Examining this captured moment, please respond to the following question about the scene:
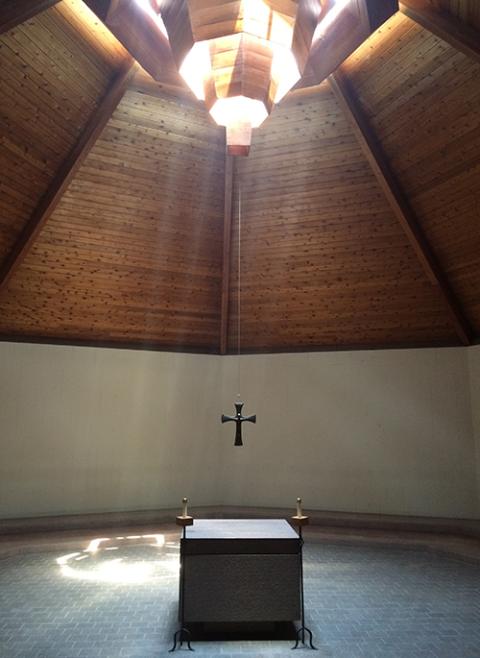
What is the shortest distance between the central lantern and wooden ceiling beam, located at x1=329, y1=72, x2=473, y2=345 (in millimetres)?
1571

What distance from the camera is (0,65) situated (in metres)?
5.13

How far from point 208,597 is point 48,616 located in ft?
5.09

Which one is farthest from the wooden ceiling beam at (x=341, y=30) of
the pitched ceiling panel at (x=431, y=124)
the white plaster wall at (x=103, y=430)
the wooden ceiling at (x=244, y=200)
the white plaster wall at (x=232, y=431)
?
the white plaster wall at (x=103, y=430)

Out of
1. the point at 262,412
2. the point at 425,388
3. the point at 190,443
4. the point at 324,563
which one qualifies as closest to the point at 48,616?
the point at 324,563

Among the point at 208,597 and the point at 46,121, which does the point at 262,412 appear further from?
the point at 46,121

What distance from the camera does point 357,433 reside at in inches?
343

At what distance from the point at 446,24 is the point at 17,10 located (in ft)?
12.6

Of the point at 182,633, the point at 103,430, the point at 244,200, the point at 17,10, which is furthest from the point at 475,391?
the point at 17,10

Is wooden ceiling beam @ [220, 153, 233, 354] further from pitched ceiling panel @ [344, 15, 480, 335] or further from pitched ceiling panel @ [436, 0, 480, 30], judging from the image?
pitched ceiling panel @ [436, 0, 480, 30]

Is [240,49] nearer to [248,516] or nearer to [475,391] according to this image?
[475,391]

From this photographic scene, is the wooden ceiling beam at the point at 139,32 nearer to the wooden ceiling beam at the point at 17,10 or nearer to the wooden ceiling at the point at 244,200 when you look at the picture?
the wooden ceiling at the point at 244,200

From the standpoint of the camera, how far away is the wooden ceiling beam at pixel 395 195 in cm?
602

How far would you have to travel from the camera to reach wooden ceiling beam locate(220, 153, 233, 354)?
23.0 feet

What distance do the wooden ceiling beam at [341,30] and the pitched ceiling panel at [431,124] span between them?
2.54 feet
